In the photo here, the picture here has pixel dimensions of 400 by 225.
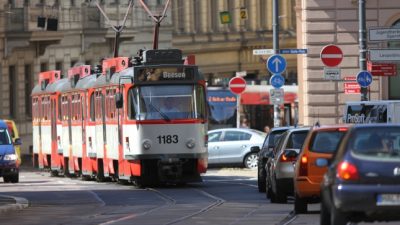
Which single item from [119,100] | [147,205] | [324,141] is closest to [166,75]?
[119,100]

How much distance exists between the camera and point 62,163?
46.4m

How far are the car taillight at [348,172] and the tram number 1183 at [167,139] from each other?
1764 cm

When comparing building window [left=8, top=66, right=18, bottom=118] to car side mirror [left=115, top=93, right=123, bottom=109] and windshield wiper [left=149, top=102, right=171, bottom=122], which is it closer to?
car side mirror [left=115, top=93, right=123, bottom=109]

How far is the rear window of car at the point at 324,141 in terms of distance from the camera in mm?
22906

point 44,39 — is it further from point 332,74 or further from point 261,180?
point 261,180

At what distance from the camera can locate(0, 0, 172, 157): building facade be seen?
64.5m

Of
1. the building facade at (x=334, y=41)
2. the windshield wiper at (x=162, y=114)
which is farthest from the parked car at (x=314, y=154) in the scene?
the building facade at (x=334, y=41)

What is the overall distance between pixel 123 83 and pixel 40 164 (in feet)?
50.6

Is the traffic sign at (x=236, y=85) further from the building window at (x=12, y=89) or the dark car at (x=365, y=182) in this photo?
the dark car at (x=365, y=182)

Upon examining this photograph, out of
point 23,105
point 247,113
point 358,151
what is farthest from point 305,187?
point 247,113

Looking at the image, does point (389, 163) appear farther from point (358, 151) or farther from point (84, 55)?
point (84, 55)

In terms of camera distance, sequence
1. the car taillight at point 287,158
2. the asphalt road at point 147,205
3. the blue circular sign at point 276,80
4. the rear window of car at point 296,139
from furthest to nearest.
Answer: the blue circular sign at point 276,80 < the rear window of car at point 296,139 < the car taillight at point 287,158 < the asphalt road at point 147,205

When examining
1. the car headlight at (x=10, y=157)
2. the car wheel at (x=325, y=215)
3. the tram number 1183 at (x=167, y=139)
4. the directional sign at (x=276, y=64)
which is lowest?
the car headlight at (x=10, y=157)

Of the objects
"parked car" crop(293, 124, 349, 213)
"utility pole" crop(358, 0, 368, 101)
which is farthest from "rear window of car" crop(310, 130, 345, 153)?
"utility pole" crop(358, 0, 368, 101)
